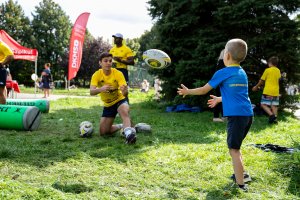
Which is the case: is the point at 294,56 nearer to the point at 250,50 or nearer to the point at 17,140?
the point at 250,50

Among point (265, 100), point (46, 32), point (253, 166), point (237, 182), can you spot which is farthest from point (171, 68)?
point (46, 32)

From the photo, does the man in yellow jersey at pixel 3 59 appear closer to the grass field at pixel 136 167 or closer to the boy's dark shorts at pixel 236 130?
the grass field at pixel 136 167

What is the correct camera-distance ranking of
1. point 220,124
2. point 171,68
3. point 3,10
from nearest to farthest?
point 220,124 < point 171,68 < point 3,10

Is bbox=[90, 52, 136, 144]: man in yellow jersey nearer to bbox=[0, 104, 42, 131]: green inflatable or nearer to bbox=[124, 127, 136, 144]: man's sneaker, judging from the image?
bbox=[124, 127, 136, 144]: man's sneaker

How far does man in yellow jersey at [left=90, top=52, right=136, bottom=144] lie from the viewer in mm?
6230

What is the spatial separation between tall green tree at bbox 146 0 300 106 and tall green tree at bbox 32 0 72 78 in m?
44.0

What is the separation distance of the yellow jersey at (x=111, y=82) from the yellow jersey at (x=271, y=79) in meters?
4.69

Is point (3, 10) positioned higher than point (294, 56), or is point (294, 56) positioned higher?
point (3, 10)

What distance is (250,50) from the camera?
37.8ft

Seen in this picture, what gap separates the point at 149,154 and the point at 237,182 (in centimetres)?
167

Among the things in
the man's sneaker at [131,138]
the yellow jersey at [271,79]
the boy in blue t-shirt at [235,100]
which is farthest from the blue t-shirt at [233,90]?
the yellow jersey at [271,79]

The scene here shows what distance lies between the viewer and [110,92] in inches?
256

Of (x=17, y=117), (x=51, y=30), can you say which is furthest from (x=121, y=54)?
(x=51, y=30)

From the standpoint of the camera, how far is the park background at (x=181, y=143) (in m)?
3.73
